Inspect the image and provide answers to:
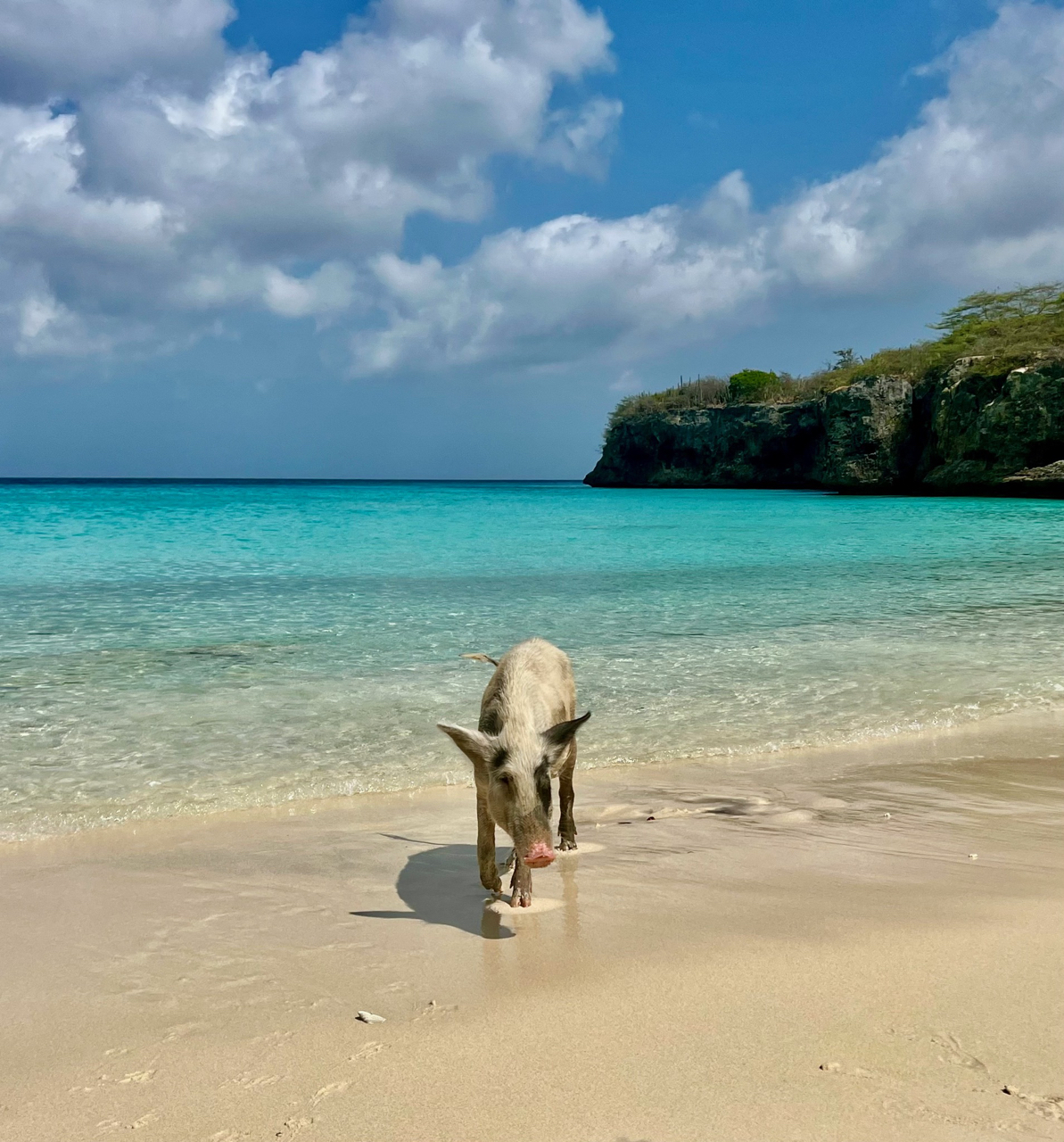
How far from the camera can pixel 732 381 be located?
95125 millimetres

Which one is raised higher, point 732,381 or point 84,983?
point 732,381

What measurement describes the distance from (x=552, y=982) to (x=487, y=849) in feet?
3.58

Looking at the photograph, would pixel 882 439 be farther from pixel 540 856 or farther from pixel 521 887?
pixel 540 856

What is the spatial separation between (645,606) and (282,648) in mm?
6581

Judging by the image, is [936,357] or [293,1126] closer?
[293,1126]

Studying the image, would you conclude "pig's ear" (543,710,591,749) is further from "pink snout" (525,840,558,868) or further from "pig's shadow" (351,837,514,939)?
"pig's shadow" (351,837,514,939)

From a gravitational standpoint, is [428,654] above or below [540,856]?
below

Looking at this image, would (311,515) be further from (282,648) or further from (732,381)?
(732,381)

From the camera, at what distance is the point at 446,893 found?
4.78m

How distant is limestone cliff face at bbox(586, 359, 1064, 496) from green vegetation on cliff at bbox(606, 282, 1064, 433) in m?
1.79

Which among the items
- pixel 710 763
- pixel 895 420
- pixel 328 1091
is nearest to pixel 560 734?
pixel 328 1091

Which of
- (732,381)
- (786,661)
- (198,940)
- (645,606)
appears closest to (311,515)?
(645,606)

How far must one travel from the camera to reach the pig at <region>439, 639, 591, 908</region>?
4.13 m

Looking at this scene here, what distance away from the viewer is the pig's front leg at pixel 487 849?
4.64 m
